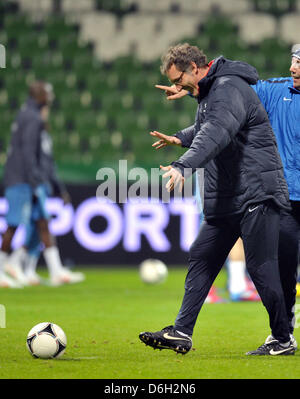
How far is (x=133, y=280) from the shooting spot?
11906 millimetres

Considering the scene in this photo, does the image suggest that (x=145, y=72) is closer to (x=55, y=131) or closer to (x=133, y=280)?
A: (x=55, y=131)

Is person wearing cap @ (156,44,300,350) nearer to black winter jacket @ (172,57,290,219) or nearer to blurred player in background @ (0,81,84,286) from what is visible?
black winter jacket @ (172,57,290,219)

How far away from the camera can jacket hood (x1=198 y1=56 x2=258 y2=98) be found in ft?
16.0

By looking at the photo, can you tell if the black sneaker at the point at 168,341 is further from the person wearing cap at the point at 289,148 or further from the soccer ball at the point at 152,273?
the soccer ball at the point at 152,273

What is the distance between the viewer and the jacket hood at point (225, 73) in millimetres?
4875

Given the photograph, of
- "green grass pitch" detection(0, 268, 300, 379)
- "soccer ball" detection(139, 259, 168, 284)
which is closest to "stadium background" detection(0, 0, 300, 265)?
"soccer ball" detection(139, 259, 168, 284)

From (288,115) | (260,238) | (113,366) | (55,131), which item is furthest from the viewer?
(55,131)

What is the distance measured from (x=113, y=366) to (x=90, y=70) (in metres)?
12.8

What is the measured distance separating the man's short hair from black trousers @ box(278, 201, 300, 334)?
1.14 meters

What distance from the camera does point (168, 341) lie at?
506cm

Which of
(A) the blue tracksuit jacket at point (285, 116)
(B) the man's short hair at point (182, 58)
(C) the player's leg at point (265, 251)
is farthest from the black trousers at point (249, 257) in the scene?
(B) the man's short hair at point (182, 58)

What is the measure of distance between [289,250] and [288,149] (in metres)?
0.66
